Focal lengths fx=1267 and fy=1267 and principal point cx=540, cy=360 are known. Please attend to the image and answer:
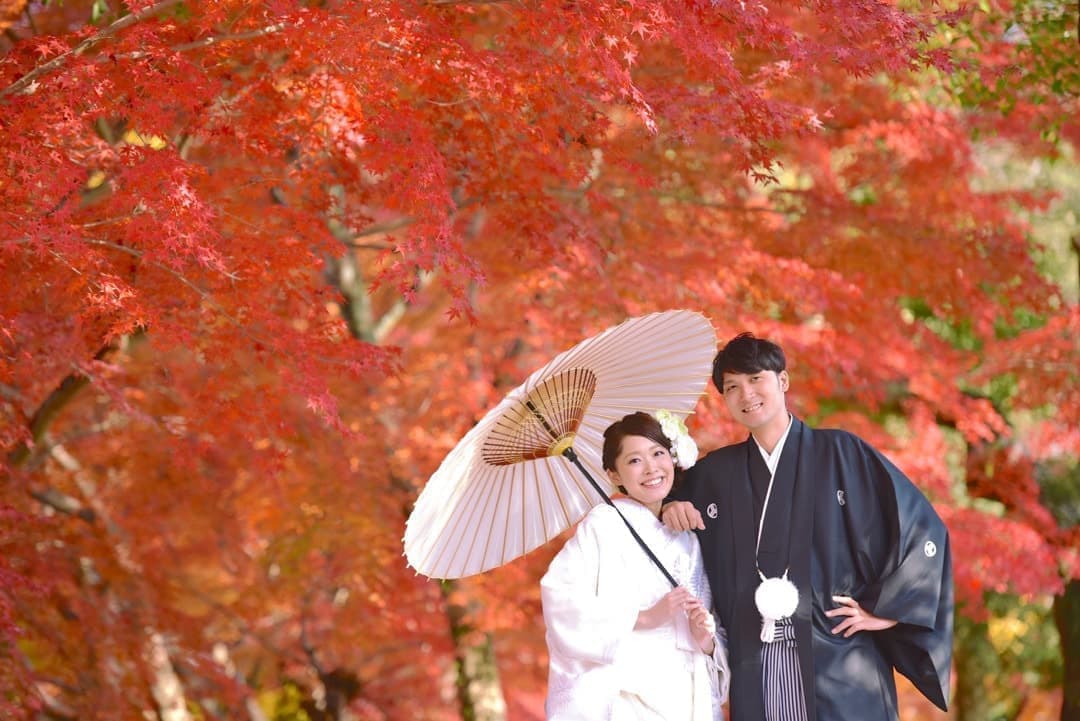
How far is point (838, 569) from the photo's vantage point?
393cm

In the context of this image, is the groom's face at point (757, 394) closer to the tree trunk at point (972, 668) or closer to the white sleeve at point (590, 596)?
the white sleeve at point (590, 596)

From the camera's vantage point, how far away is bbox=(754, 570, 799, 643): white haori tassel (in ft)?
12.5

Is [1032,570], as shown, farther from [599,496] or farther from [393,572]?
[599,496]

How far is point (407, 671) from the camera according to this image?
12.0 meters

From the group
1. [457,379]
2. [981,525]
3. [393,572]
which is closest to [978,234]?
[981,525]

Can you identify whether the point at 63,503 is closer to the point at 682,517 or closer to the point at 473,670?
the point at 473,670

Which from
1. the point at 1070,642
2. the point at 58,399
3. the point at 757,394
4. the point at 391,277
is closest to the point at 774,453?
the point at 757,394

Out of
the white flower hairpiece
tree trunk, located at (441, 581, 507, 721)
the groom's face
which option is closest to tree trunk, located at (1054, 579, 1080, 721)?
tree trunk, located at (441, 581, 507, 721)

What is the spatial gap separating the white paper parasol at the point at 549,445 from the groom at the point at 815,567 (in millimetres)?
193

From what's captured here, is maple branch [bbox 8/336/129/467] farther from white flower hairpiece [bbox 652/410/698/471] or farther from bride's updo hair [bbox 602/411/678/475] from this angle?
white flower hairpiece [bbox 652/410/698/471]

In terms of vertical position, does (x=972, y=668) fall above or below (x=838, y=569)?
below

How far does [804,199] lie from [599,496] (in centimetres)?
468

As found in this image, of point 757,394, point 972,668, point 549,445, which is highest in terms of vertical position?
point 757,394

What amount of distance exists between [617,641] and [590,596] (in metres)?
0.16
